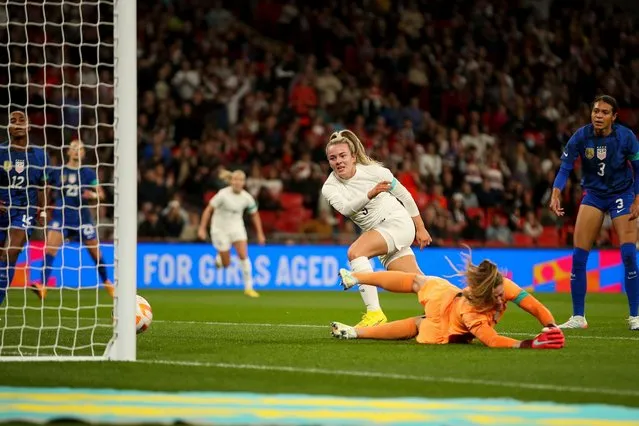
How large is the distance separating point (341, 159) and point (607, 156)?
265cm

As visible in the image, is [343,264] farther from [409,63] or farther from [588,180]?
[588,180]

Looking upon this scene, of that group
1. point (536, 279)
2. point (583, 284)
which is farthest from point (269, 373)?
point (536, 279)

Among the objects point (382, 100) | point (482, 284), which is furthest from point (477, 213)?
point (482, 284)

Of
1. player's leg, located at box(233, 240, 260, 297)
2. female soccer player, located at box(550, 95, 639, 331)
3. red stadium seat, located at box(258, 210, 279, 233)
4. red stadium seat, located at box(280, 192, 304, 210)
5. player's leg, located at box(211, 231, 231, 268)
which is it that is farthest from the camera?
red stadium seat, located at box(280, 192, 304, 210)

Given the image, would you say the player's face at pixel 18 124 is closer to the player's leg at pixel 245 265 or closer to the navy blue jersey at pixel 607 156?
the navy blue jersey at pixel 607 156

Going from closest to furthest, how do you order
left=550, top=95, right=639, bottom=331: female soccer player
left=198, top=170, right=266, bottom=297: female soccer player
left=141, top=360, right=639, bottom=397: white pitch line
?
left=141, top=360, right=639, bottom=397: white pitch line, left=550, top=95, right=639, bottom=331: female soccer player, left=198, top=170, right=266, bottom=297: female soccer player

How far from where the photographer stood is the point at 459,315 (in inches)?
341

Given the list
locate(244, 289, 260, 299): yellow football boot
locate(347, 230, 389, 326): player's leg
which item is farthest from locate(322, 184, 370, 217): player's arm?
locate(244, 289, 260, 299): yellow football boot

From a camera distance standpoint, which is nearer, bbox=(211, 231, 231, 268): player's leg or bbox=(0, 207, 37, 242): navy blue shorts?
bbox=(0, 207, 37, 242): navy blue shorts

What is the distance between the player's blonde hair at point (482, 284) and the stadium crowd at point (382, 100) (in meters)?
12.7

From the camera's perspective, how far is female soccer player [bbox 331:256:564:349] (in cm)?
834

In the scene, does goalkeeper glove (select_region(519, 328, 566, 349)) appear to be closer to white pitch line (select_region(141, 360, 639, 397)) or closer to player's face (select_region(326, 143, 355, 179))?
white pitch line (select_region(141, 360, 639, 397))

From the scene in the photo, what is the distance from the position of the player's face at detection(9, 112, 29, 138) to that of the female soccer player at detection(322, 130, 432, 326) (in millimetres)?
2995

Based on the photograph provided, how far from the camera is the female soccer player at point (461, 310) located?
834cm
